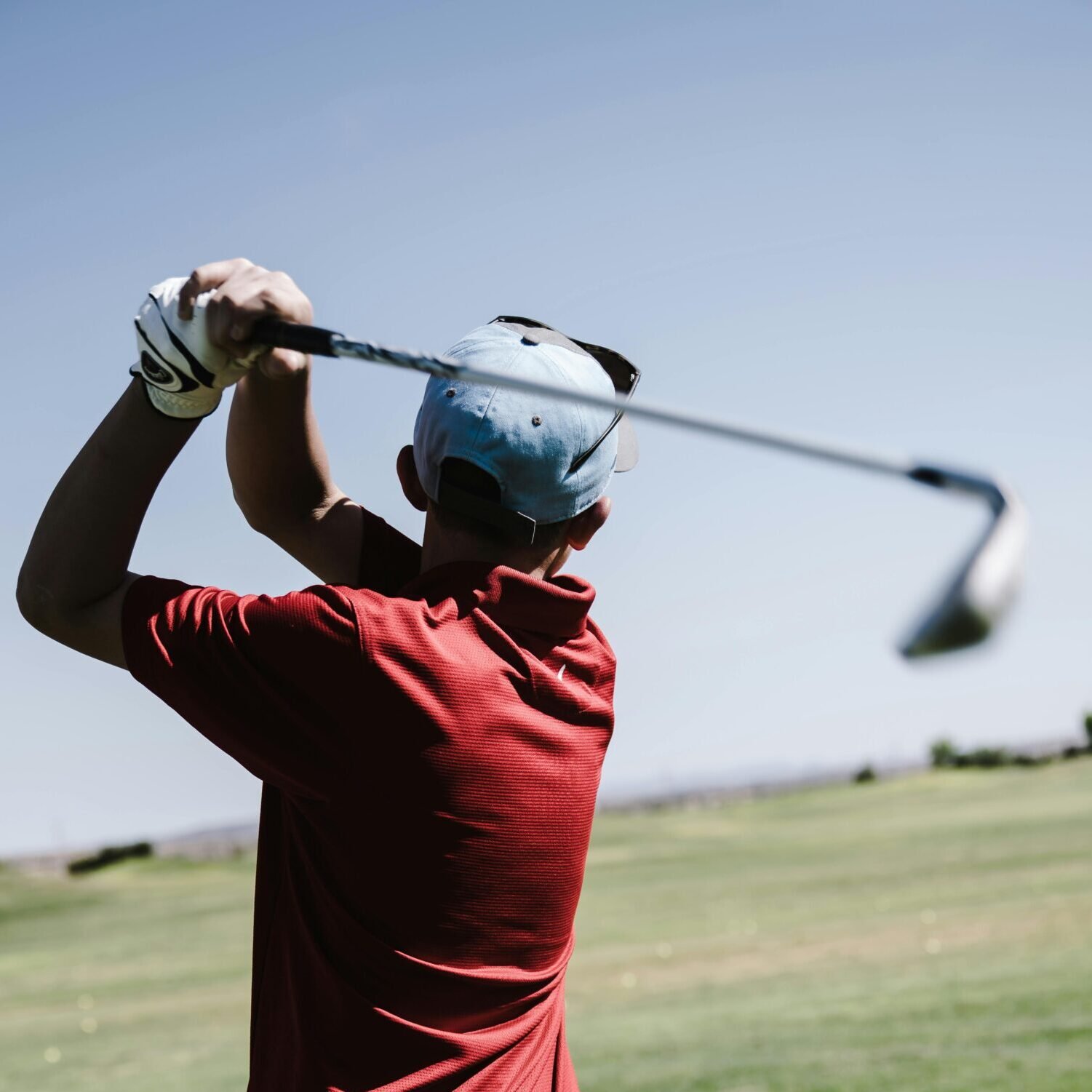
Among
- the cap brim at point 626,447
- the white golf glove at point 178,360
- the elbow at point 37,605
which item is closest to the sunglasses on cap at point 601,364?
the cap brim at point 626,447

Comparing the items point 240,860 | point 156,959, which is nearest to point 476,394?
point 156,959

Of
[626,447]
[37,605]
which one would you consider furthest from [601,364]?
[37,605]

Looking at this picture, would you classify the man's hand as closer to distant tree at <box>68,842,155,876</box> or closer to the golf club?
the golf club

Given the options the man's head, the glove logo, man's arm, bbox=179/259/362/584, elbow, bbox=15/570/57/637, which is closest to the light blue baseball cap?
the man's head

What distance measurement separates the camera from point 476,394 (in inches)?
68.1

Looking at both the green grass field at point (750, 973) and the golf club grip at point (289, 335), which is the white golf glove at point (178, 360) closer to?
the golf club grip at point (289, 335)

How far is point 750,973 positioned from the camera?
880 cm

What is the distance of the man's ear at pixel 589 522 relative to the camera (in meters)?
1.86

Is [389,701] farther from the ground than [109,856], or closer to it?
farther from the ground

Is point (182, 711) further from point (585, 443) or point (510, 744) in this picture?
point (585, 443)

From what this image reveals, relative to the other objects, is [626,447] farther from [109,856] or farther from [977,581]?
[109,856]

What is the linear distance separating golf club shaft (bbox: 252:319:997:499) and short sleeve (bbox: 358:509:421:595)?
0.51 metres

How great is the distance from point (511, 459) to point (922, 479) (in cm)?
53

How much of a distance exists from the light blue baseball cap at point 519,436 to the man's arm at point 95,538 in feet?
1.19
